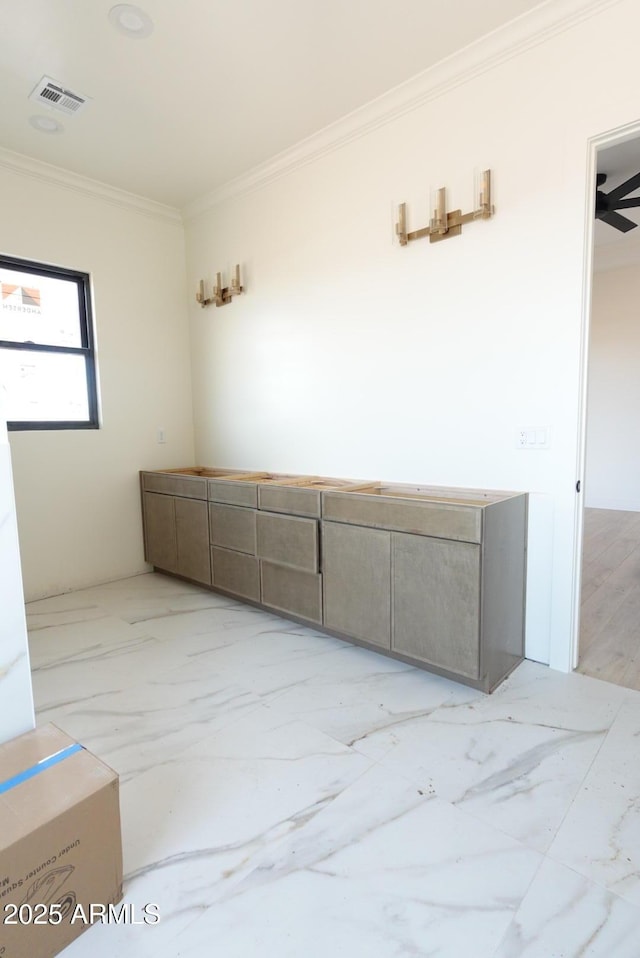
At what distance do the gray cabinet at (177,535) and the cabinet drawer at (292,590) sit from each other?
0.63 meters

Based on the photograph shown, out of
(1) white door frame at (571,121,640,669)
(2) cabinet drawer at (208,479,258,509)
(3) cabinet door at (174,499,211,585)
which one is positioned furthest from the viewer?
(3) cabinet door at (174,499,211,585)

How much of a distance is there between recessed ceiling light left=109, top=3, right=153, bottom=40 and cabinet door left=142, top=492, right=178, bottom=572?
2.72 meters

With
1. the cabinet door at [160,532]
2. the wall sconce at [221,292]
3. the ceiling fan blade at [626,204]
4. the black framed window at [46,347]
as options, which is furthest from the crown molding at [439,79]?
the cabinet door at [160,532]

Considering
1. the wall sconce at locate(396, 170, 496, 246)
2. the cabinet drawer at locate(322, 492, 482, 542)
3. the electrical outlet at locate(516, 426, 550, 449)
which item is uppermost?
the wall sconce at locate(396, 170, 496, 246)

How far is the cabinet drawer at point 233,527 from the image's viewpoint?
3.18m

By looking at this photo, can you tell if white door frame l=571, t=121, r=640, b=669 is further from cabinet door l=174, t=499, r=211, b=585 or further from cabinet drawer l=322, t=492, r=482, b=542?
cabinet door l=174, t=499, r=211, b=585

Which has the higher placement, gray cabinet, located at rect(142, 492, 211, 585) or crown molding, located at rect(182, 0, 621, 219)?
crown molding, located at rect(182, 0, 621, 219)

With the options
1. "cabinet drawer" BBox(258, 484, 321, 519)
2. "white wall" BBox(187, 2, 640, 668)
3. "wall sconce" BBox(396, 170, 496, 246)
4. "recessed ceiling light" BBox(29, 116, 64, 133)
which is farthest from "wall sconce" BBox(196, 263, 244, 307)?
"cabinet drawer" BBox(258, 484, 321, 519)

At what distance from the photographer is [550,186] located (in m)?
2.30

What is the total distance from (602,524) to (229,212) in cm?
495

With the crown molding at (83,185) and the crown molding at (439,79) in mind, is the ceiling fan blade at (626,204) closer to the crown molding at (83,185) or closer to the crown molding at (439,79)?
the crown molding at (439,79)

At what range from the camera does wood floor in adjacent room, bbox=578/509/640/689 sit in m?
2.48

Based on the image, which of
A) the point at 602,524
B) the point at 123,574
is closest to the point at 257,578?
the point at 123,574

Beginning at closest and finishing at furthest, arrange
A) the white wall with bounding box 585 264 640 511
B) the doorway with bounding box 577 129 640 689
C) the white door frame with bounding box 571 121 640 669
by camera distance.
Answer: the white door frame with bounding box 571 121 640 669 < the doorway with bounding box 577 129 640 689 < the white wall with bounding box 585 264 640 511
